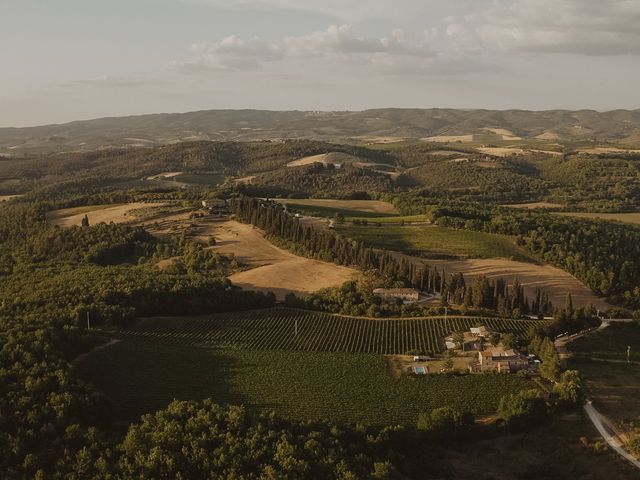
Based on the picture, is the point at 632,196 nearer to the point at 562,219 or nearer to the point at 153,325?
the point at 562,219

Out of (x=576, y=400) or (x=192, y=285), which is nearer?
(x=576, y=400)

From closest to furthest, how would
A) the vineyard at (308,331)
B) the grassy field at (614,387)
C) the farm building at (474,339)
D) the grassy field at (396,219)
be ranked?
the grassy field at (614,387), the farm building at (474,339), the vineyard at (308,331), the grassy field at (396,219)

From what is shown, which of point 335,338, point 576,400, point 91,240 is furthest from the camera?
point 91,240

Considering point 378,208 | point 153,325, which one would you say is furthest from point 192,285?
point 378,208

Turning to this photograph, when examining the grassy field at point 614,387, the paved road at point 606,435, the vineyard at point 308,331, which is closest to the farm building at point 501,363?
the vineyard at point 308,331

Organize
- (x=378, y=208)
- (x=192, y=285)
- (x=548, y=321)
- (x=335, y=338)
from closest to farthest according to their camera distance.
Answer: (x=335, y=338)
(x=548, y=321)
(x=192, y=285)
(x=378, y=208)

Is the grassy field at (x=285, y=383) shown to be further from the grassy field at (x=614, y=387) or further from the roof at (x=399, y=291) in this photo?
the roof at (x=399, y=291)

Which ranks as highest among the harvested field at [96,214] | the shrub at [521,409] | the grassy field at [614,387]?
the harvested field at [96,214]

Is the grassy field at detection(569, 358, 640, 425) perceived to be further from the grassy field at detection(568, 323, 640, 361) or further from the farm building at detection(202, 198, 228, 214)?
the farm building at detection(202, 198, 228, 214)
